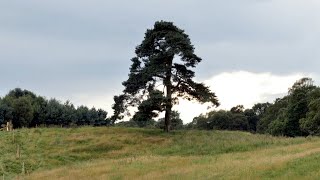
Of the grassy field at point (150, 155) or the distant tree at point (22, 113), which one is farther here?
the distant tree at point (22, 113)

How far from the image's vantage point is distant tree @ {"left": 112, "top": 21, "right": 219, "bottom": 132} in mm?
46188

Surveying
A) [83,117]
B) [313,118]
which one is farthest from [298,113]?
[83,117]

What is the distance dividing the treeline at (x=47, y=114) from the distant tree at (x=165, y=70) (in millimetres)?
41518

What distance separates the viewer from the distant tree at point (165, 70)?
4619 cm

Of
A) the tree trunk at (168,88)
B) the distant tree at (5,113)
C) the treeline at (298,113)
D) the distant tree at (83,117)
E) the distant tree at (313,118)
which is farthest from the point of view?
the distant tree at (83,117)

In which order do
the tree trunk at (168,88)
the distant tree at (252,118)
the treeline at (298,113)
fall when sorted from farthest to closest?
the distant tree at (252,118)
the treeline at (298,113)
the tree trunk at (168,88)

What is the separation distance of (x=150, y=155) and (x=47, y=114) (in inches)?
2306

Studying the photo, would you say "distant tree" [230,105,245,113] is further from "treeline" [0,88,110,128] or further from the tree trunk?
the tree trunk

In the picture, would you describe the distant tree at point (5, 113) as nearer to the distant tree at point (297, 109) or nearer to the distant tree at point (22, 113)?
the distant tree at point (22, 113)

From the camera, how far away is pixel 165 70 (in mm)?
46031

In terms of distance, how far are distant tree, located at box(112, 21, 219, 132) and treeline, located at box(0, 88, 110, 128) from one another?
4152 cm

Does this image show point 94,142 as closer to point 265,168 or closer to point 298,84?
point 265,168

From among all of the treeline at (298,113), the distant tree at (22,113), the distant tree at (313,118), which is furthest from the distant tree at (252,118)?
the distant tree at (22,113)

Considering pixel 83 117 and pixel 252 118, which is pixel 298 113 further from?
pixel 252 118
